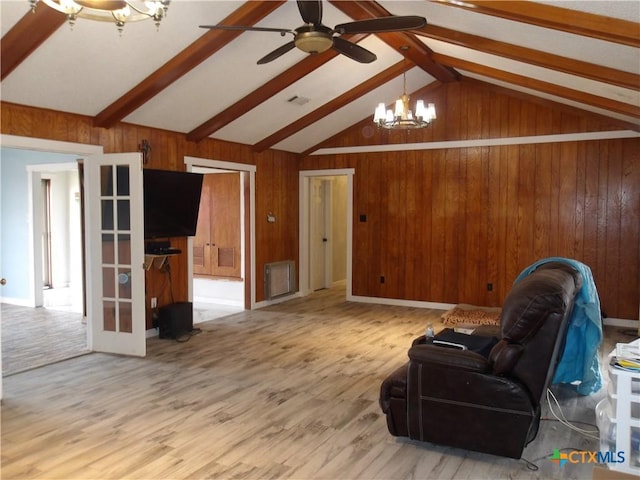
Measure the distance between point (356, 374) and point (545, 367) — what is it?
2117 millimetres

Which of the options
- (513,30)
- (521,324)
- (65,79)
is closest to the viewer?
(521,324)

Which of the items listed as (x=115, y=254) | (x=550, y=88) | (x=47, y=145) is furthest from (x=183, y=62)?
(x=550, y=88)

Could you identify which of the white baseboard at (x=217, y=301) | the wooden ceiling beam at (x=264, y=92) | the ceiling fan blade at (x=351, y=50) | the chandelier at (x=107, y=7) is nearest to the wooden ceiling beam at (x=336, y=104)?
the wooden ceiling beam at (x=264, y=92)

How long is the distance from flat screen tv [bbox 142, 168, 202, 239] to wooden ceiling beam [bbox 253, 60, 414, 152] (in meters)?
1.69

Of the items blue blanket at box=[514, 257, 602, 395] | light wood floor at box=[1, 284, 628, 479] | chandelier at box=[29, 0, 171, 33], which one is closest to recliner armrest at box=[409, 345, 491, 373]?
light wood floor at box=[1, 284, 628, 479]

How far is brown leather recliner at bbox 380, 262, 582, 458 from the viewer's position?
2.64 metres

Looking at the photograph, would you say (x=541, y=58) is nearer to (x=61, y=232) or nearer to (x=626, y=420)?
(x=626, y=420)

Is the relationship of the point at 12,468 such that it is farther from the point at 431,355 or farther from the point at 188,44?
the point at 188,44

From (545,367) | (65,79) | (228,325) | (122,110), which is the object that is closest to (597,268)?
(545,367)

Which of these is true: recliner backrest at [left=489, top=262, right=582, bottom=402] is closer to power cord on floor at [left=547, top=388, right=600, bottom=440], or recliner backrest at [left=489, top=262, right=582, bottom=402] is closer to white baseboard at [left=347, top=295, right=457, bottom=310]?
power cord on floor at [left=547, top=388, right=600, bottom=440]

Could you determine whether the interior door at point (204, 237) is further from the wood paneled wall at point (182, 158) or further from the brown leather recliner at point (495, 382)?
the brown leather recliner at point (495, 382)

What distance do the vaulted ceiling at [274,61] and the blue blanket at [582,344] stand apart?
5.52 feet

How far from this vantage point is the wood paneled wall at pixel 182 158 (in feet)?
15.0

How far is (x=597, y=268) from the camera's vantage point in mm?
6488
